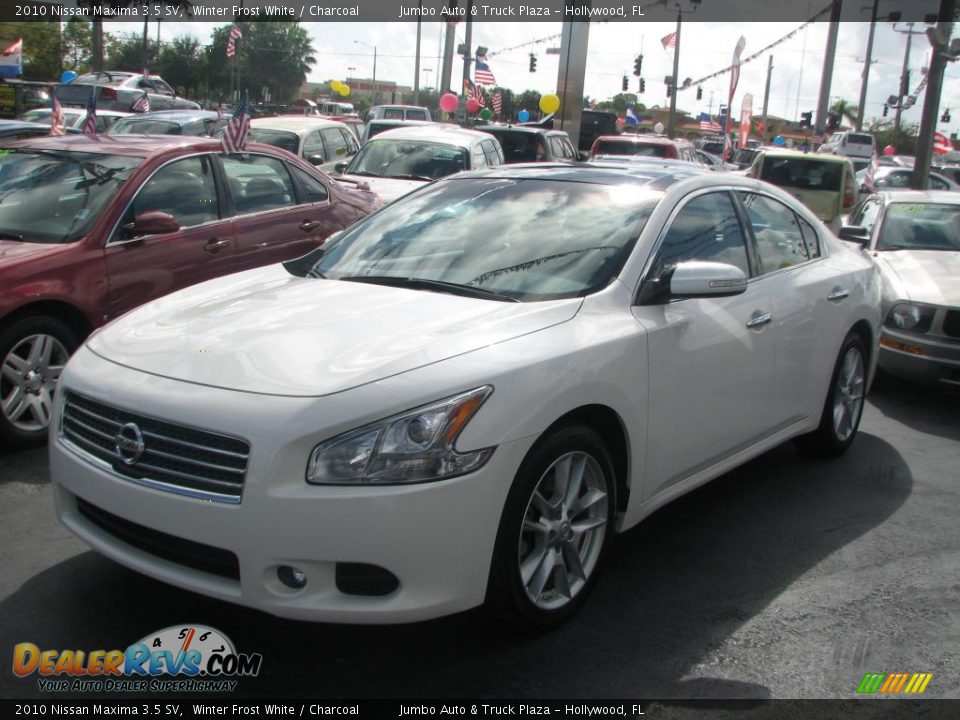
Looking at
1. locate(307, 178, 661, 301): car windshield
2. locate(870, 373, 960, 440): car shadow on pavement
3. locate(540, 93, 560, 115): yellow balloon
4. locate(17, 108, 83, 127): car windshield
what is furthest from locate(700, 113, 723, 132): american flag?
locate(307, 178, 661, 301): car windshield

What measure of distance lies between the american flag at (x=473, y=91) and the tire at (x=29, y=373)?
85.0 feet

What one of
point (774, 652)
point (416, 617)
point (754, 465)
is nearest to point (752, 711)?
point (774, 652)

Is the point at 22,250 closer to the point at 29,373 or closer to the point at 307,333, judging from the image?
the point at 29,373

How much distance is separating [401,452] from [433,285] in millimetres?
1144

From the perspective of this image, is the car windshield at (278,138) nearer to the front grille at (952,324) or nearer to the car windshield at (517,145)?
the car windshield at (517,145)

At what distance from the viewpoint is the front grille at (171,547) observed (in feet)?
9.28

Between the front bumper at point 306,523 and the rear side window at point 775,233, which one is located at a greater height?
the rear side window at point 775,233

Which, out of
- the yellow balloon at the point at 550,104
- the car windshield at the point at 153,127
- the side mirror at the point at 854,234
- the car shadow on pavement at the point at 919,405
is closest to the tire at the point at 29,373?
the side mirror at the point at 854,234

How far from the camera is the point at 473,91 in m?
30.4

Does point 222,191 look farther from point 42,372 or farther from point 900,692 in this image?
point 900,692

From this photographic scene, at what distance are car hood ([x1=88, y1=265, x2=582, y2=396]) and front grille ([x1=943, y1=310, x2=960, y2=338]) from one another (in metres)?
4.44

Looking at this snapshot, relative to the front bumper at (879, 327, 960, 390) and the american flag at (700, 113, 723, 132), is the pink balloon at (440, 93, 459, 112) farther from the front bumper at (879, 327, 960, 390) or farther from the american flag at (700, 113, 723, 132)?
the american flag at (700, 113, 723, 132)

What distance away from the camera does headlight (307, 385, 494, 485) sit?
2758mm

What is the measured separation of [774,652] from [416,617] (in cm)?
135
